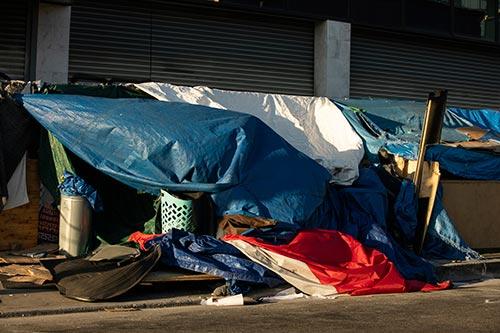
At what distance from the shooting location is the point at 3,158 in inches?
436

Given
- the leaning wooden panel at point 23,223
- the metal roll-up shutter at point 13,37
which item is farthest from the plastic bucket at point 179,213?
the metal roll-up shutter at point 13,37

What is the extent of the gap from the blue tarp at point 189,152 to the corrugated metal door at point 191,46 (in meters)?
4.46

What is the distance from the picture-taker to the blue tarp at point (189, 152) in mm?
10719

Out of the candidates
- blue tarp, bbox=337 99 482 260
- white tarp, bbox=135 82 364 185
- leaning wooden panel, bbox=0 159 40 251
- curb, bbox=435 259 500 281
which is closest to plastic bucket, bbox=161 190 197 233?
leaning wooden panel, bbox=0 159 40 251

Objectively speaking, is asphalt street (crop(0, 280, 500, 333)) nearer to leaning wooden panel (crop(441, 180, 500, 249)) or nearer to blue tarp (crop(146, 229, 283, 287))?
blue tarp (crop(146, 229, 283, 287))

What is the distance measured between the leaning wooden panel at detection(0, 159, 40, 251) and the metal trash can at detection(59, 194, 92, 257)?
76cm

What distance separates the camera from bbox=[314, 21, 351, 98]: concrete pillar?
18094 millimetres

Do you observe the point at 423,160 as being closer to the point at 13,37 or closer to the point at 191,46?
the point at 191,46

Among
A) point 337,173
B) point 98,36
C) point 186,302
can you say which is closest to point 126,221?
point 186,302

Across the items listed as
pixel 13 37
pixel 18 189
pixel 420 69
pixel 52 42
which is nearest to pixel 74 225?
pixel 18 189

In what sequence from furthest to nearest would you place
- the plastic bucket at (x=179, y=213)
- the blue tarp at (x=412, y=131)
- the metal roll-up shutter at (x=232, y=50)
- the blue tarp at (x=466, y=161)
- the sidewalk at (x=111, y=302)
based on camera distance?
the metal roll-up shutter at (x=232, y=50)
the blue tarp at (x=412, y=131)
the blue tarp at (x=466, y=161)
the plastic bucket at (x=179, y=213)
the sidewalk at (x=111, y=302)

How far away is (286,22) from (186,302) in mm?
10524

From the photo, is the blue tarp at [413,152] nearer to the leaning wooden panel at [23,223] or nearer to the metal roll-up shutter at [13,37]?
the leaning wooden panel at [23,223]

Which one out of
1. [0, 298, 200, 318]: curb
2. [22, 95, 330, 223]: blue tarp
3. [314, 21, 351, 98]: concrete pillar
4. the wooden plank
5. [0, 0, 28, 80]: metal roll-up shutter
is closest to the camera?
[0, 298, 200, 318]: curb
